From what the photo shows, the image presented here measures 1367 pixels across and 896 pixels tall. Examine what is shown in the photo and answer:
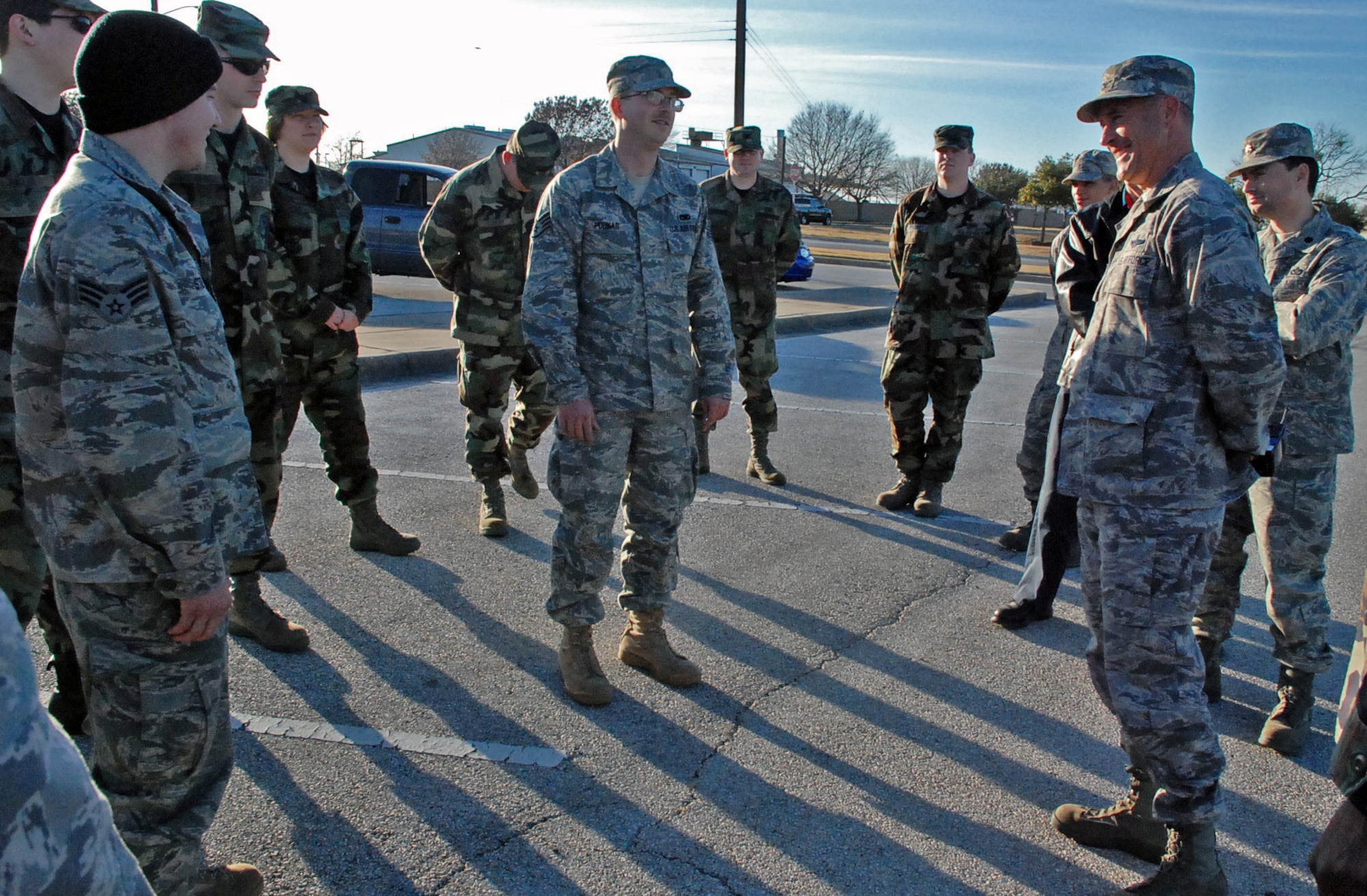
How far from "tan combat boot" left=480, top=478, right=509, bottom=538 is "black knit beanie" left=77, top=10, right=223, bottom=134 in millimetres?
3217

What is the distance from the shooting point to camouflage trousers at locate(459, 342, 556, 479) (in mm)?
5090

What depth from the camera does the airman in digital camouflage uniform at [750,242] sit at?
618cm

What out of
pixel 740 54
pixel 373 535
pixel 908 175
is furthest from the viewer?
pixel 908 175

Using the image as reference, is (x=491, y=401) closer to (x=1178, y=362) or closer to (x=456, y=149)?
(x=1178, y=362)

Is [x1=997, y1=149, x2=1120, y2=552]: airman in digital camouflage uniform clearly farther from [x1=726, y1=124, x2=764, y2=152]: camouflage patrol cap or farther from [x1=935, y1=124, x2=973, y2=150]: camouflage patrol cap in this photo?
[x1=726, y1=124, x2=764, y2=152]: camouflage patrol cap

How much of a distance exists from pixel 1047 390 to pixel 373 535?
131 inches

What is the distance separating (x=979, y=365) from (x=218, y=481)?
4493 mm

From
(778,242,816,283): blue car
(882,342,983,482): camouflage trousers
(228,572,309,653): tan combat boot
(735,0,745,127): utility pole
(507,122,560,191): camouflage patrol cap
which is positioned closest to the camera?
(228,572,309,653): tan combat boot

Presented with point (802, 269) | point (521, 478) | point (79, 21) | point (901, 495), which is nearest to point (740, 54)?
point (802, 269)

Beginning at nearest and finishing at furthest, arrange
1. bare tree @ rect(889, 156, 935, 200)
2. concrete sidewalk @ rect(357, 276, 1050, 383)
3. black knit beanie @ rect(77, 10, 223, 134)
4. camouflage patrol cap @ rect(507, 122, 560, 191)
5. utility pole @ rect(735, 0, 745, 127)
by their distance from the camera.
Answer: black knit beanie @ rect(77, 10, 223, 134)
camouflage patrol cap @ rect(507, 122, 560, 191)
concrete sidewalk @ rect(357, 276, 1050, 383)
utility pole @ rect(735, 0, 745, 127)
bare tree @ rect(889, 156, 935, 200)

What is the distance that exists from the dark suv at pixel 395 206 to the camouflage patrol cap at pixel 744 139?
993 cm

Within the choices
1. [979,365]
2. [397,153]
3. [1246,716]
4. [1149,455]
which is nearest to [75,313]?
[1149,455]

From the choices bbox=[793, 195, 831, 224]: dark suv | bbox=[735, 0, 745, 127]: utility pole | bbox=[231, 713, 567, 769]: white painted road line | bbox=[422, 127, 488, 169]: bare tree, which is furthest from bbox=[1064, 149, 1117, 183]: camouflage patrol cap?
bbox=[422, 127, 488, 169]: bare tree

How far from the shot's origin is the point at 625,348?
3365mm
